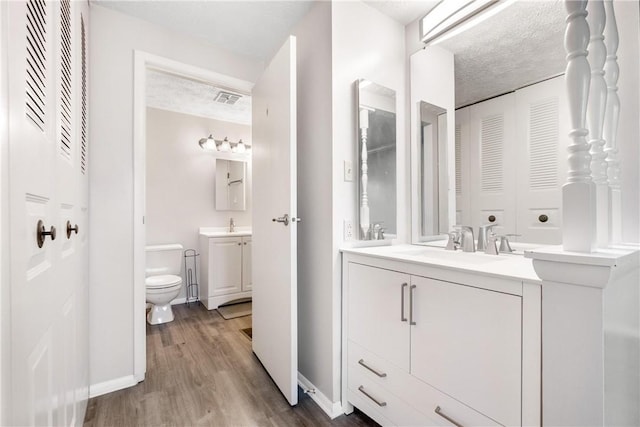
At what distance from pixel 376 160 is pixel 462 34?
2.74 feet

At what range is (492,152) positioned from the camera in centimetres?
150

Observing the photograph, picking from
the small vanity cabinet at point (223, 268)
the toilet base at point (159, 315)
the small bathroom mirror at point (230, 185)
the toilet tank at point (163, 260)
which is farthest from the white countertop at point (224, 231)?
the toilet base at point (159, 315)

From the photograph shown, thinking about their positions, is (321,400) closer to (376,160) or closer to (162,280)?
(376,160)

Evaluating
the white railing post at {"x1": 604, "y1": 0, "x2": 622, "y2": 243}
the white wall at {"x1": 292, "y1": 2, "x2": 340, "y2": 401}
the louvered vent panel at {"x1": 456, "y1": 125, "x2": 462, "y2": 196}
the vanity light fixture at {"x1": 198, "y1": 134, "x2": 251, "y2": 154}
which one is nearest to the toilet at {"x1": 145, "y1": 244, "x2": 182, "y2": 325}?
the vanity light fixture at {"x1": 198, "y1": 134, "x2": 251, "y2": 154}

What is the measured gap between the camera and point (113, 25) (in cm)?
181

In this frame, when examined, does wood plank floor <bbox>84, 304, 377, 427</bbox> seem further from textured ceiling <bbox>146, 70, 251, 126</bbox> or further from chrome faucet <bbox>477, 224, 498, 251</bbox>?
textured ceiling <bbox>146, 70, 251, 126</bbox>

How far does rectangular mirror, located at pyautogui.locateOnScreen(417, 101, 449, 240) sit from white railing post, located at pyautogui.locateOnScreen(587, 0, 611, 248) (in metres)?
0.88

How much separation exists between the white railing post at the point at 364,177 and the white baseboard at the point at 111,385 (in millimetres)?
1708

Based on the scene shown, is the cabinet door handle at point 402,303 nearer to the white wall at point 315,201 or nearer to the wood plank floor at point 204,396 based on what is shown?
the white wall at point 315,201

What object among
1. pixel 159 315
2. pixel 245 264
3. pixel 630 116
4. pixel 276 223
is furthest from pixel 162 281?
pixel 630 116

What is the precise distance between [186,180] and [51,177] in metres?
2.90

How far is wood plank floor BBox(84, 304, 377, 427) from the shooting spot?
149 centimetres

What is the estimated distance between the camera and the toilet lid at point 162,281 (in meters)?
2.69

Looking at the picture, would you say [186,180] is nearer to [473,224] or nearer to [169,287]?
[169,287]
